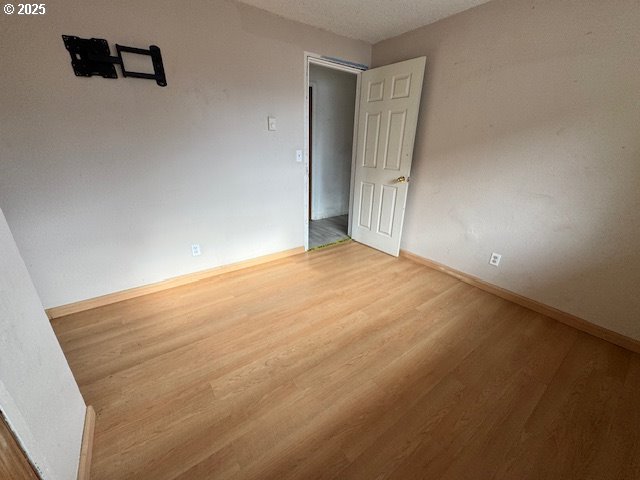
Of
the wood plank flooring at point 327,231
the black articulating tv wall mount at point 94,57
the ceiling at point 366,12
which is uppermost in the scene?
the ceiling at point 366,12

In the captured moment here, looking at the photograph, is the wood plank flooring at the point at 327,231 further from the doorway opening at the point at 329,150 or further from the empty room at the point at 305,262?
the empty room at the point at 305,262

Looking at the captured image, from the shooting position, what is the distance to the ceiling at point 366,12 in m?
1.92

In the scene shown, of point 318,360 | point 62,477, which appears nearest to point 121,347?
point 62,477

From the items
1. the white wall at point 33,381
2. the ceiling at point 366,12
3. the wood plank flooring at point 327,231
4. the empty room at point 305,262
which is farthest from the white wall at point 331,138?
the white wall at point 33,381

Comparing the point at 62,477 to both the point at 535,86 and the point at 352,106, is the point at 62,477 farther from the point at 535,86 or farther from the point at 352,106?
the point at 352,106

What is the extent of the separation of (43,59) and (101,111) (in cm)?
33

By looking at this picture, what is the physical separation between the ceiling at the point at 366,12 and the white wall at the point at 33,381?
2315 mm

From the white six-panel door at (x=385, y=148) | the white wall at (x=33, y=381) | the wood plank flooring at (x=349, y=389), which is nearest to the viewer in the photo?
the white wall at (x=33, y=381)

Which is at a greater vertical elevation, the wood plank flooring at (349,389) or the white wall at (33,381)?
the white wall at (33,381)

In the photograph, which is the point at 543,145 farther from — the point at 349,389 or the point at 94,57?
the point at 94,57

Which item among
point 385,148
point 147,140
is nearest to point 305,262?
point 385,148

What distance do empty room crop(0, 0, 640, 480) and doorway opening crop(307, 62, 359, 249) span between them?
3.40 ft

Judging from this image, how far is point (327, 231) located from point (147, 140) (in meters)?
2.42

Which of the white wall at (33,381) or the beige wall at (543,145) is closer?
the white wall at (33,381)
